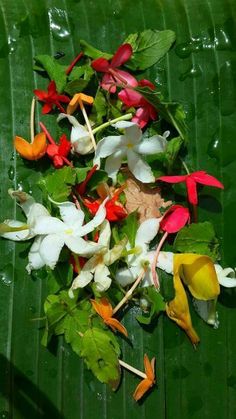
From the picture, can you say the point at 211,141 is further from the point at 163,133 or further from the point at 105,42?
the point at 105,42

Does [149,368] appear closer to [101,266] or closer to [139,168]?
[101,266]

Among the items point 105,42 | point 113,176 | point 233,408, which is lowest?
point 233,408

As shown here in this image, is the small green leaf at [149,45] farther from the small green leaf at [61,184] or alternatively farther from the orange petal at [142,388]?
the orange petal at [142,388]

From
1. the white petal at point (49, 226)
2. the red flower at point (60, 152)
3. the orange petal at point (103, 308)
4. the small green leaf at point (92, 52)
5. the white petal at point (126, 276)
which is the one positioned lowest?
the orange petal at point (103, 308)

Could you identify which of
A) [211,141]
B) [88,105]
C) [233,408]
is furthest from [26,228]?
[233,408]

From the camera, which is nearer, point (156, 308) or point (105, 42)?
point (156, 308)

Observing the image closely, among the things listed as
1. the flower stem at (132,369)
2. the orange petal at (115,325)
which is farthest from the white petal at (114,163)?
the flower stem at (132,369)

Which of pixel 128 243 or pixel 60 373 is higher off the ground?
pixel 128 243
